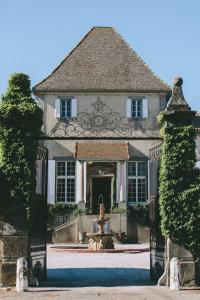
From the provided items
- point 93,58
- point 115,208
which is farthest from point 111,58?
point 115,208

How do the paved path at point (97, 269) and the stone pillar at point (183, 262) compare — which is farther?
the paved path at point (97, 269)

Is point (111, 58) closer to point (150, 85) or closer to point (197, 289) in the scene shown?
point (150, 85)

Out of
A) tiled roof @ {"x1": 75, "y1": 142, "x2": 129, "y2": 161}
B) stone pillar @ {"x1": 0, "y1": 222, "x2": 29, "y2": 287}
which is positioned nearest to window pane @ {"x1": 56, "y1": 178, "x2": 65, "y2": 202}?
tiled roof @ {"x1": 75, "y1": 142, "x2": 129, "y2": 161}

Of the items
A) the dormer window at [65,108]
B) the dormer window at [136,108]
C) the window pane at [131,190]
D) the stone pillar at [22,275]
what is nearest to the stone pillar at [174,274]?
the stone pillar at [22,275]

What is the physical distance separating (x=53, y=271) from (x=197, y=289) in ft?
14.6

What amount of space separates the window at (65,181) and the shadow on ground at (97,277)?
13963mm

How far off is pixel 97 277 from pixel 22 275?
2661mm

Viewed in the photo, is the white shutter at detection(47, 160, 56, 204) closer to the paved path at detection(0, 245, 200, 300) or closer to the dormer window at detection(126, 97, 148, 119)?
the dormer window at detection(126, 97, 148, 119)

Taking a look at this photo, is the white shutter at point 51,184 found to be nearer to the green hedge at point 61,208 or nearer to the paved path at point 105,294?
the green hedge at point 61,208

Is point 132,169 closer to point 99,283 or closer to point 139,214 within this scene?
point 139,214

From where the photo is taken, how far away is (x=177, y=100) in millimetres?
10414

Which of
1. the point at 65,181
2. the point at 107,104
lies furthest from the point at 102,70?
the point at 65,181

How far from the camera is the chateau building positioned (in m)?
26.7

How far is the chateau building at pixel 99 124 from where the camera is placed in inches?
1052
